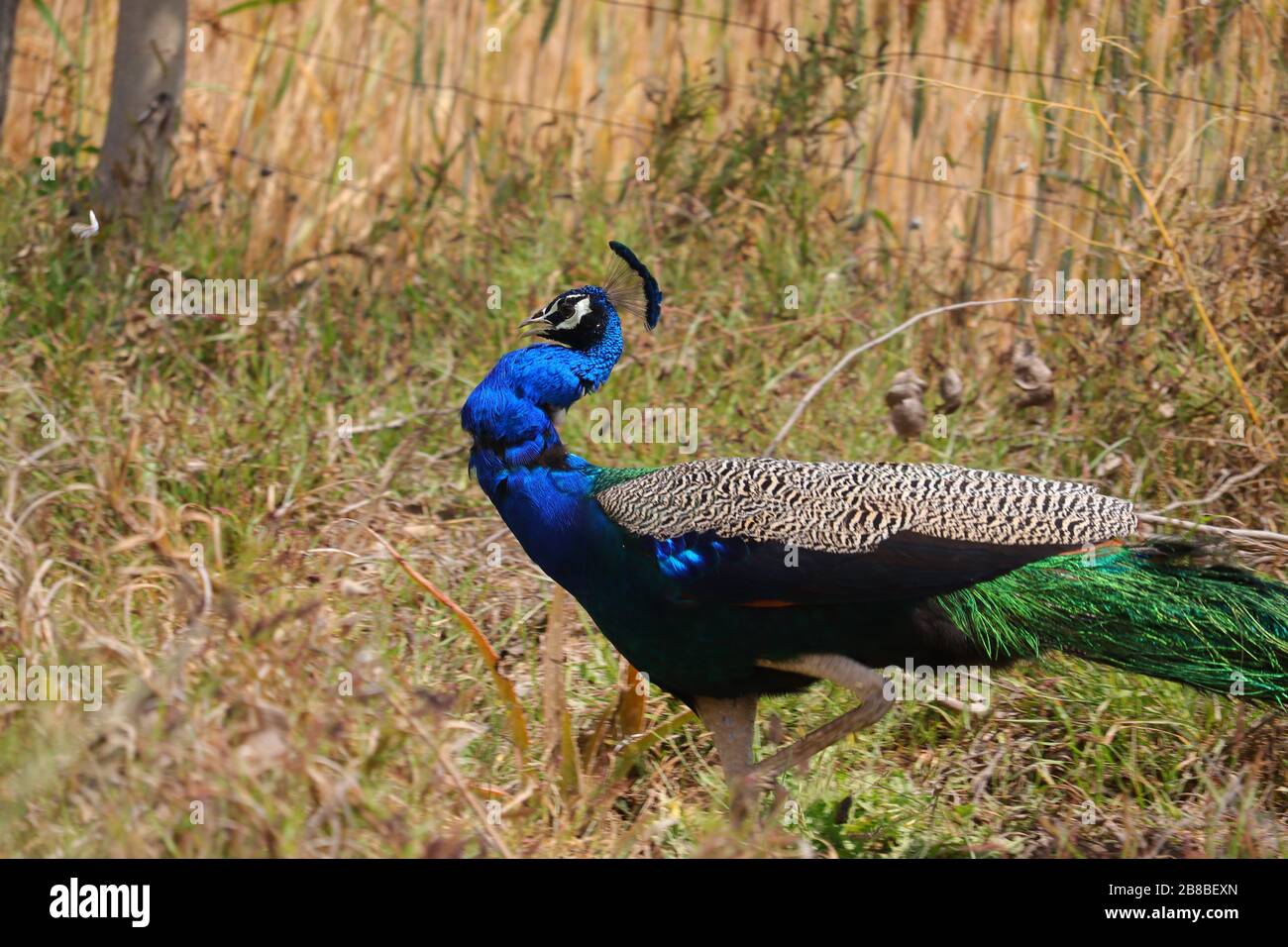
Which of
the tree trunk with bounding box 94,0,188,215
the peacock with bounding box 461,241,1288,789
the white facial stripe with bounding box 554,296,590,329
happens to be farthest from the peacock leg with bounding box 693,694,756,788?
the tree trunk with bounding box 94,0,188,215

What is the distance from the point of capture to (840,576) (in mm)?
3045

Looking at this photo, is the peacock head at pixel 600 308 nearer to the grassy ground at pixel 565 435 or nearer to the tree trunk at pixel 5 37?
the grassy ground at pixel 565 435

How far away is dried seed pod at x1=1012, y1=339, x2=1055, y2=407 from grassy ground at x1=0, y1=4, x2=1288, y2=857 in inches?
5.6

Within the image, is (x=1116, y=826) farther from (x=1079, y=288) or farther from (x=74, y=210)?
(x=74, y=210)

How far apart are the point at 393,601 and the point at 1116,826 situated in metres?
1.80

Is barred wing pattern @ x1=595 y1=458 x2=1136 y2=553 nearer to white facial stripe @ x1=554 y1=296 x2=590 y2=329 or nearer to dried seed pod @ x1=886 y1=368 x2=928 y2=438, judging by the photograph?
white facial stripe @ x1=554 y1=296 x2=590 y2=329

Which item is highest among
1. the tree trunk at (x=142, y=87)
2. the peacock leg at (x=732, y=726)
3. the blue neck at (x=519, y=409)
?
the tree trunk at (x=142, y=87)

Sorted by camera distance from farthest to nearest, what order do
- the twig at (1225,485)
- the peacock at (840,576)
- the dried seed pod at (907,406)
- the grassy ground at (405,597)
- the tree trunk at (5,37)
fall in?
the tree trunk at (5,37)
the dried seed pod at (907,406)
the twig at (1225,485)
the peacock at (840,576)
the grassy ground at (405,597)

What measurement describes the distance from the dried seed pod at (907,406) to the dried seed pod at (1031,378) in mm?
374

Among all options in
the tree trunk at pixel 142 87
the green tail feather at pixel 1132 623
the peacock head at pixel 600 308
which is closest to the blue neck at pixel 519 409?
the peacock head at pixel 600 308

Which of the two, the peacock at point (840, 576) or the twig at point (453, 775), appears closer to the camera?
the twig at point (453, 775)

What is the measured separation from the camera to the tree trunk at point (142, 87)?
5.10 m

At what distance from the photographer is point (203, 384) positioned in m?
4.70

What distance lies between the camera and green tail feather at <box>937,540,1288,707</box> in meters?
3.09
